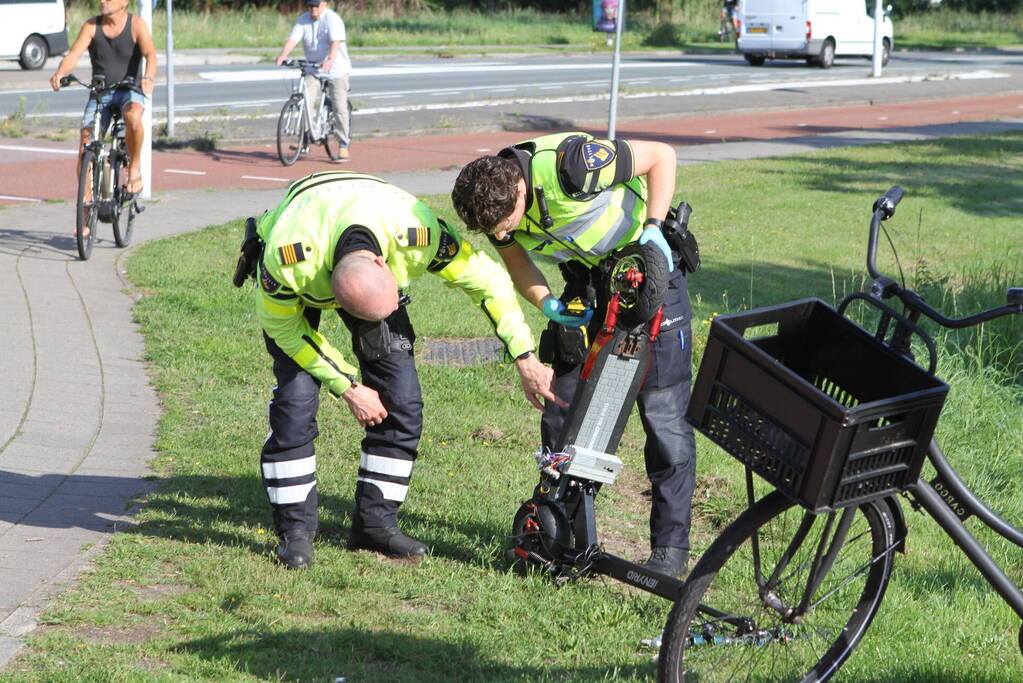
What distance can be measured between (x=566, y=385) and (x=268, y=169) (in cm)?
1123

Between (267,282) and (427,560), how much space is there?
1246 millimetres

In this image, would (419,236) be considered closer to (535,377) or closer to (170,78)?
(535,377)

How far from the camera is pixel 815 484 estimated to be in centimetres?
288

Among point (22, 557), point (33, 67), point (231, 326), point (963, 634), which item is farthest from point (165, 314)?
point (33, 67)

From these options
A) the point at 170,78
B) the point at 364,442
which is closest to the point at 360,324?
the point at 364,442

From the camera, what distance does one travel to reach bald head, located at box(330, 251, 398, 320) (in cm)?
387

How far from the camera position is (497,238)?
4.24m

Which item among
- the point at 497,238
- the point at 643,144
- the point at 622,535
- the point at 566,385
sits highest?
the point at 643,144

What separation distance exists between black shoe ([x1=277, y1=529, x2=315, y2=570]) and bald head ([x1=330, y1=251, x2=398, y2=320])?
1.05 m

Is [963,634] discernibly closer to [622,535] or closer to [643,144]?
[622,535]

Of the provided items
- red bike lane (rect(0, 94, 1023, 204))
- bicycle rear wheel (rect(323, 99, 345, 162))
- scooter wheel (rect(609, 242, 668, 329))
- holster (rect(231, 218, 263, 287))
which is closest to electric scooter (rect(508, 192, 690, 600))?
scooter wheel (rect(609, 242, 668, 329))

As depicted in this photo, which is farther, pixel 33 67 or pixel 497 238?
pixel 33 67

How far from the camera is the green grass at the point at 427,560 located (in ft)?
12.8

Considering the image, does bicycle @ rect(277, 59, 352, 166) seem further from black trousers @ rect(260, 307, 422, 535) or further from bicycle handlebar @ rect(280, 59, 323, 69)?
black trousers @ rect(260, 307, 422, 535)
